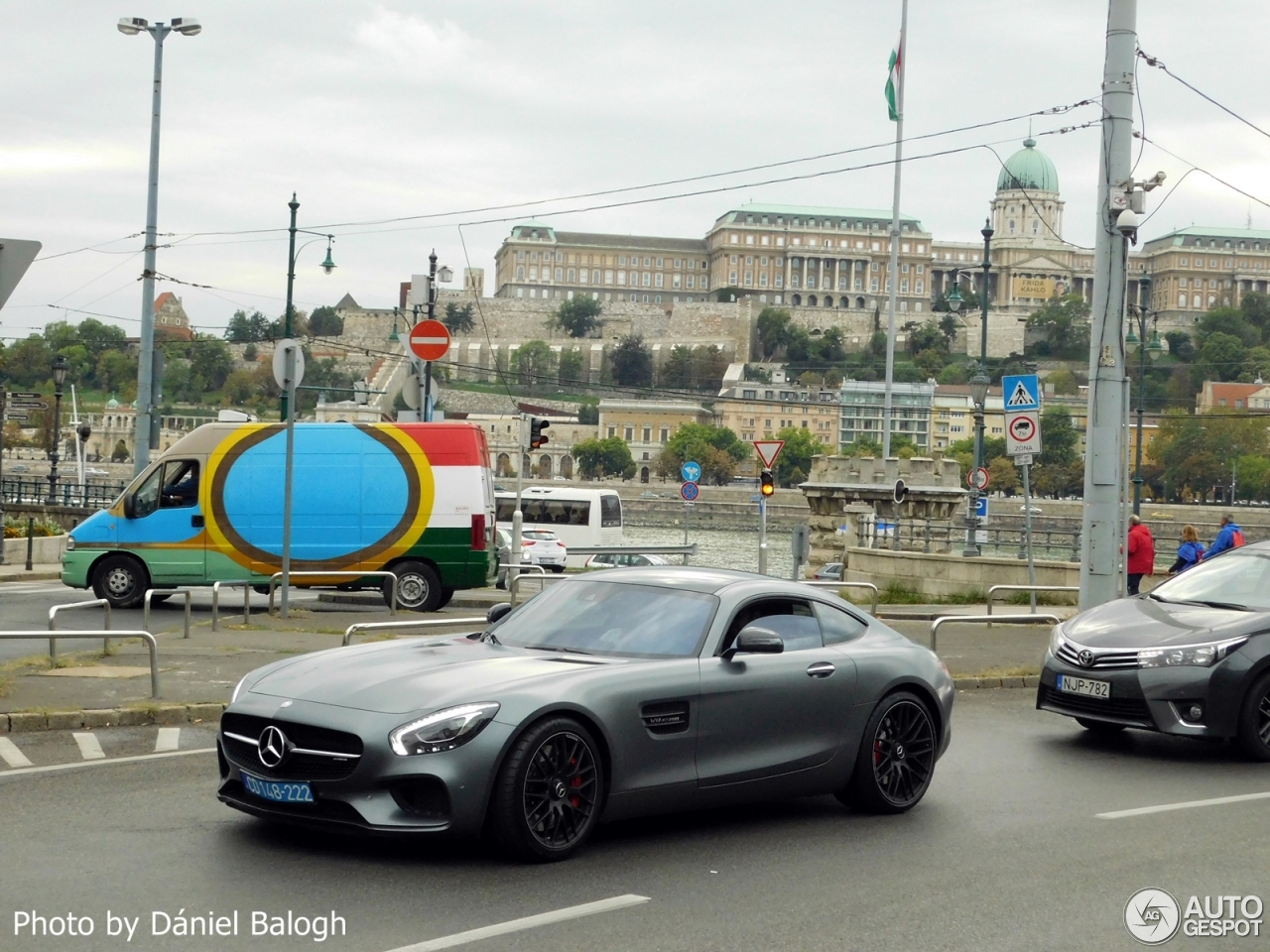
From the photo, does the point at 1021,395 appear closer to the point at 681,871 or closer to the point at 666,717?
the point at 666,717

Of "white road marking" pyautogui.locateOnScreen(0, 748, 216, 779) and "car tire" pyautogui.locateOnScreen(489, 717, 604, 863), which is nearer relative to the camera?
"car tire" pyautogui.locateOnScreen(489, 717, 604, 863)

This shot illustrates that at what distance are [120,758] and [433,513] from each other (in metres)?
12.8

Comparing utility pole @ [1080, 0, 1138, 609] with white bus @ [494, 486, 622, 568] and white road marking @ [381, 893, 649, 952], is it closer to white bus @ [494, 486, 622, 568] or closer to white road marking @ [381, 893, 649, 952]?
white road marking @ [381, 893, 649, 952]

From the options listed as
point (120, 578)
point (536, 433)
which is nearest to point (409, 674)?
point (120, 578)

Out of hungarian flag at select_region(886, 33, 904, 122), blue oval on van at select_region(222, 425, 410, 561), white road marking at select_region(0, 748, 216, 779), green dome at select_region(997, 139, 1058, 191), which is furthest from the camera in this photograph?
green dome at select_region(997, 139, 1058, 191)

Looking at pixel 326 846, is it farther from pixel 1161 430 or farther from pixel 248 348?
pixel 248 348

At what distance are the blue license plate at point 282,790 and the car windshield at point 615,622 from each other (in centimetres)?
155

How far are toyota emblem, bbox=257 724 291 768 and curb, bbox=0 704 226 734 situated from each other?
3.51m

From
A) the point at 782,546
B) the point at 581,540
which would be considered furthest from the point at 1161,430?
the point at 581,540

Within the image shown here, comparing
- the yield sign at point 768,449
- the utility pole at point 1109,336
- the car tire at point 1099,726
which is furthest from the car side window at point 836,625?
the yield sign at point 768,449

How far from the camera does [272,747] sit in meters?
6.81

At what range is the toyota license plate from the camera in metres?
10.9

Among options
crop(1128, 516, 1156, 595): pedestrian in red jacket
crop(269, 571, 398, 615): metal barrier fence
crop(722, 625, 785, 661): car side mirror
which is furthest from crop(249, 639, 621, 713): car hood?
crop(1128, 516, 1156, 595): pedestrian in red jacket

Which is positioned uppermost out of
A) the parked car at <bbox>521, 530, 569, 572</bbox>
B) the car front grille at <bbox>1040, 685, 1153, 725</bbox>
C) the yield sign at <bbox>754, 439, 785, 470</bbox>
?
the yield sign at <bbox>754, 439, 785, 470</bbox>
